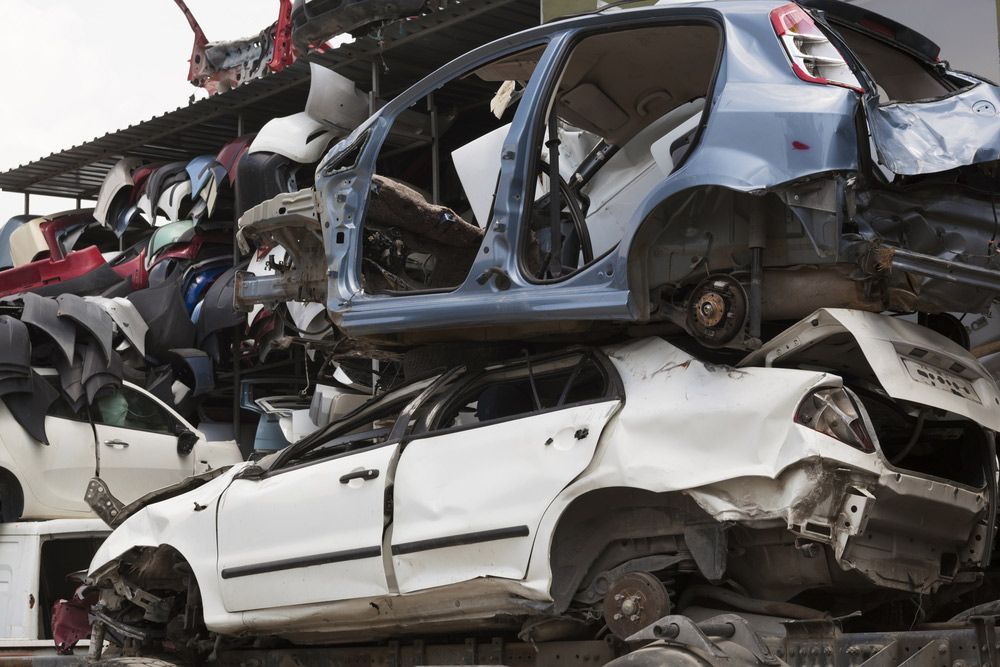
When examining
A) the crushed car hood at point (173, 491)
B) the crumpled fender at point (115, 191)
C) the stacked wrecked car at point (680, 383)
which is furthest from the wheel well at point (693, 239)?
the crumpled fender at point (115, 191)

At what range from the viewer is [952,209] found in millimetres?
5355

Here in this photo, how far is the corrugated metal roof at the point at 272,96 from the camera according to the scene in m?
12.3

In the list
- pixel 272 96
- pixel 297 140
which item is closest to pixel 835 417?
pixel 297 140

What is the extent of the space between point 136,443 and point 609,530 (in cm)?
681

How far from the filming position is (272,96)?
15.1 meters

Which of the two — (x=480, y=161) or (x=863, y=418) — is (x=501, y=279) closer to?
(x=863, y=418)

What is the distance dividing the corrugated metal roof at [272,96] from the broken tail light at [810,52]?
688cm

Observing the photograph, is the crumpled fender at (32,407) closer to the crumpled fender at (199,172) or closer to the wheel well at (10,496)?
the wheel well at (10,496)

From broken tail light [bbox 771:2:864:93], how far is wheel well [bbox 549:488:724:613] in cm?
164

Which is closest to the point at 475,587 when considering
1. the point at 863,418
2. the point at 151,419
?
the point at 863,418

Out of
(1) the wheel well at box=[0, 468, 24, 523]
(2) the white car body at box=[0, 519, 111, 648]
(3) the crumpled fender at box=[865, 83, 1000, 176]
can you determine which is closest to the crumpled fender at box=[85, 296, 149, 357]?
(1) the wheel well at box=[0, 468, 24, 523]

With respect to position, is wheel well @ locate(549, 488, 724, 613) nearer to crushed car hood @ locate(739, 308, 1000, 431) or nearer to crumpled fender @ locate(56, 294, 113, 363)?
crushed car hood @ locate(739, 308, 1000, 431)

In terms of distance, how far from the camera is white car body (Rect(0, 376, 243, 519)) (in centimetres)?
1027

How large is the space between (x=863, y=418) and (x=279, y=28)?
13859mm
